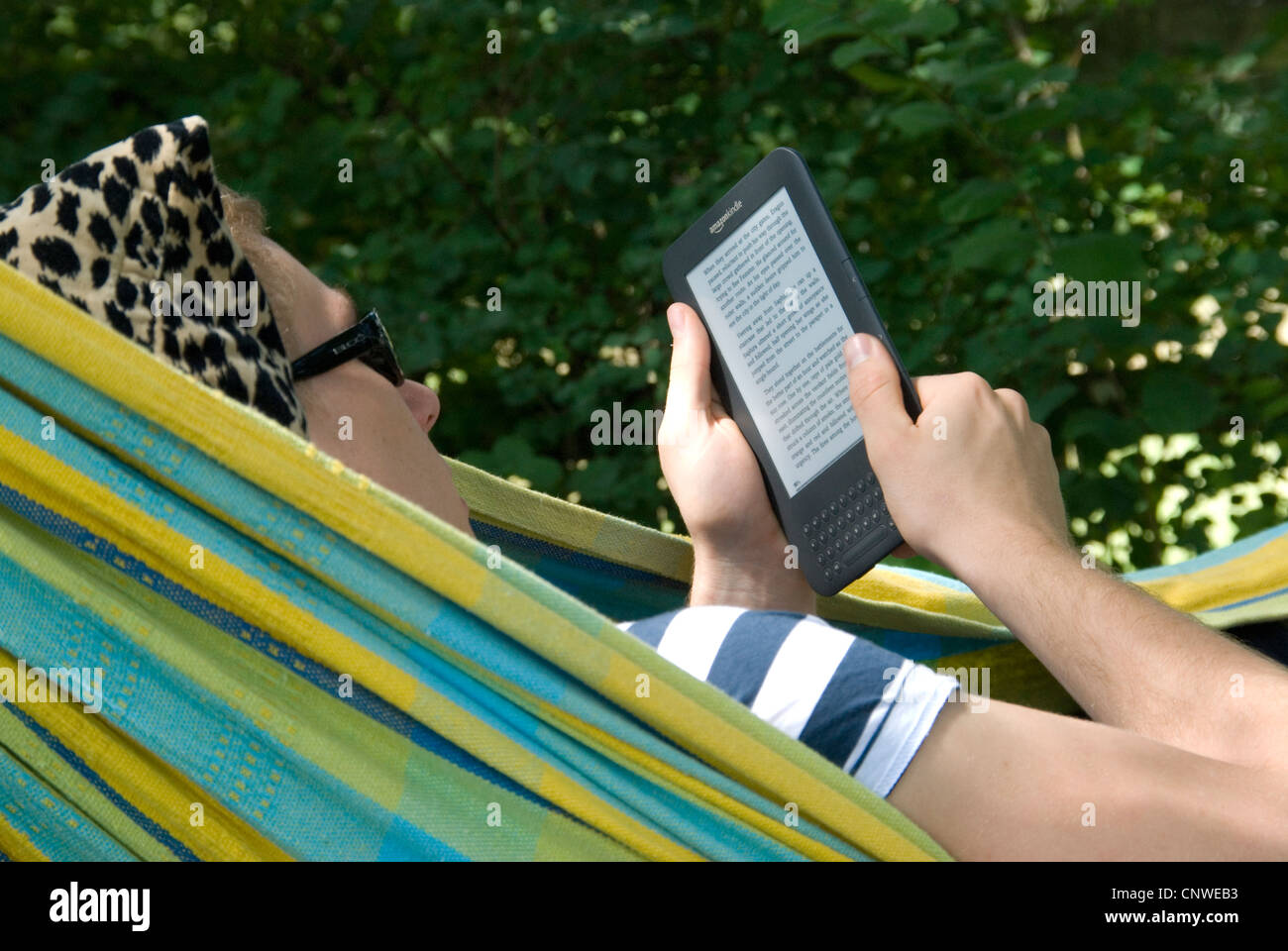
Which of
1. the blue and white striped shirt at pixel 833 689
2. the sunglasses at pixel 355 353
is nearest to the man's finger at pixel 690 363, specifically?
the sunglasses at pixel 355 353

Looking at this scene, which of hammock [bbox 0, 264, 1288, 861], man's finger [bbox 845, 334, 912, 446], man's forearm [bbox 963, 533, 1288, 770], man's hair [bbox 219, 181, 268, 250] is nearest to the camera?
hammock [bbox 0, 264, 1288, 861]

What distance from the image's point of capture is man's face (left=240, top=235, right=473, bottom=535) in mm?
1302

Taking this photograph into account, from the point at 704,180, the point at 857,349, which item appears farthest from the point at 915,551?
the point at 704,180

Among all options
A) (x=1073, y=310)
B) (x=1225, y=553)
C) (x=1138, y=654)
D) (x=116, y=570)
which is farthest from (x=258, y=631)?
(x=1073, y=310)

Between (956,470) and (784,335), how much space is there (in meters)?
0.25

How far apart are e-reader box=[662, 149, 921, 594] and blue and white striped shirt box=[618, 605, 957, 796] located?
0.93 feet

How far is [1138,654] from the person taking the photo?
1157 millimetres

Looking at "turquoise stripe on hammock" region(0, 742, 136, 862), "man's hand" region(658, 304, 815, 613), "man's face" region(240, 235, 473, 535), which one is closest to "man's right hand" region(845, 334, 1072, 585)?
"man's hand" region(658, 304, 815, 613)

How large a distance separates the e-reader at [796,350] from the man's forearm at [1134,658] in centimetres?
17

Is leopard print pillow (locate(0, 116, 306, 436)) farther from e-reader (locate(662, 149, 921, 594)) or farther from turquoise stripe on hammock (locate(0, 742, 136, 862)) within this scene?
e-reader (locate(662, 149, 921, 594))

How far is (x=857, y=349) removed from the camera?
50.6 inches

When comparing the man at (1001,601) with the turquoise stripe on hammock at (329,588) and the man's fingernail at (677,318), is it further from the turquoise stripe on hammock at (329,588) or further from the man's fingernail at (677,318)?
the turquoise stripe on hammock at (329,588)
